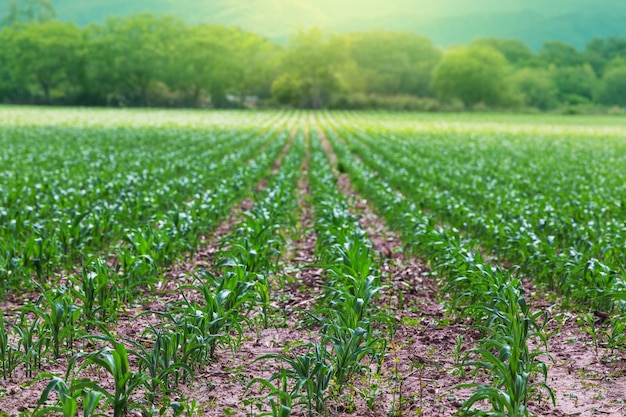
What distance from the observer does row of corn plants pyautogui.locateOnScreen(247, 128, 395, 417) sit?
4305mm

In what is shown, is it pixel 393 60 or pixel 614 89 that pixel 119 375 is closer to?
pixel 393 60

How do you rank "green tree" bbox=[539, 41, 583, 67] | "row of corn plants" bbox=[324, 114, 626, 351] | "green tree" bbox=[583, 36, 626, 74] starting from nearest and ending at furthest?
"row of corn plants" bbox=[324, 114, 626, 351] < "green tree" bbox=[539, 41, 583, 67] < "green tree" bbox=[583, 36, 626, 74]

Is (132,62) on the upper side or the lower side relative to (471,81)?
upper

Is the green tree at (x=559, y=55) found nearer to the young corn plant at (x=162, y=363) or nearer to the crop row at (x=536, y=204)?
the crop row at (x=536, y=204)

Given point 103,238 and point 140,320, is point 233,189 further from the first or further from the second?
point 140,320

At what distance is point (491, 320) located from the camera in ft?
17.5

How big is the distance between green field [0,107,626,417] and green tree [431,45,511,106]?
93.0 metres

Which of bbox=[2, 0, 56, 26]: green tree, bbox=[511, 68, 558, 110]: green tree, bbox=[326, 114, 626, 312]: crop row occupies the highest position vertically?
bbox=[2, 0, 56, 26]: green tree

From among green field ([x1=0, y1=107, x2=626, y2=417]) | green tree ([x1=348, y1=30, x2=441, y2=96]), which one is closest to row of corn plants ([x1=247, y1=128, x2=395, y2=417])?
green field ([x1=0, y1=107, x2=626, y2=417])

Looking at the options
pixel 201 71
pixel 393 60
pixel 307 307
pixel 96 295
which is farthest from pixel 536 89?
pixel 96 295

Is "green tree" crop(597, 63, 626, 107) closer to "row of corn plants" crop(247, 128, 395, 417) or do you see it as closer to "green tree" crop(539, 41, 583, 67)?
"green tree" crop(539, 41, 583, 67)

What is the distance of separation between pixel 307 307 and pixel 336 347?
7.30 ft

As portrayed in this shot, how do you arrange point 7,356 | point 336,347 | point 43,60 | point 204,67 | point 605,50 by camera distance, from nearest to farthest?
point 336,347 → point 7,356 → point 43,60 → point 204,67 → point 605,50

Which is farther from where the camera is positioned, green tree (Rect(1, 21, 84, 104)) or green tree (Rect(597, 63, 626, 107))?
green tree (Rect(597, 63, 626, 107))
